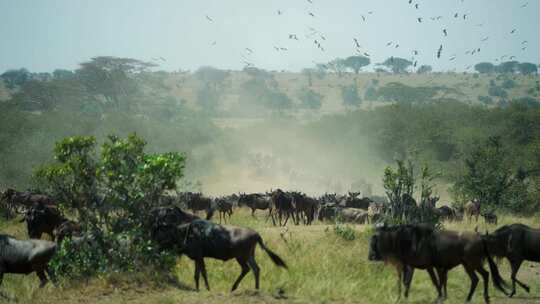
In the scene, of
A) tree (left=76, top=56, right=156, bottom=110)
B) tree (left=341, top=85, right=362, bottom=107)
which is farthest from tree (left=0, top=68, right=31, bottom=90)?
tree (left=341, top=85, right=362, bottom=107)

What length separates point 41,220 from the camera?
16328mm

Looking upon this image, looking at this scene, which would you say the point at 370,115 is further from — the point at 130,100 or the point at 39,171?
the point at 39,171

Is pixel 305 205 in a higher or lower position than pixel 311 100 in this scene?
lower

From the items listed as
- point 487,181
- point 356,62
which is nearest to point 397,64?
point 356,62

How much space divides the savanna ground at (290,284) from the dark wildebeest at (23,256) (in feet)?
1.44

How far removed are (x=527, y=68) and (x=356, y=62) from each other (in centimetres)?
3996

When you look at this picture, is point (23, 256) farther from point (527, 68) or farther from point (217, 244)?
point (527, 68)

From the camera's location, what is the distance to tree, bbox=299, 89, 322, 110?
116 meters

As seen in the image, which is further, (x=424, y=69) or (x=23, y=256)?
(x=424, y=69)

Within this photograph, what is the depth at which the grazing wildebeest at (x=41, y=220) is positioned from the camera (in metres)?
16.2

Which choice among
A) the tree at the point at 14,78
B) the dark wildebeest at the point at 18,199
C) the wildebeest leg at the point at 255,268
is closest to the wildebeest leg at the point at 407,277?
the wildebeest leg at the point at 255,268

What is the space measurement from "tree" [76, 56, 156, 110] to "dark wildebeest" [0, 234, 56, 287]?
72192 millimetres

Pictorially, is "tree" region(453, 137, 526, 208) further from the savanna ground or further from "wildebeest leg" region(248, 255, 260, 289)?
"wildebeest leg" region(248, 255, 260, 289)

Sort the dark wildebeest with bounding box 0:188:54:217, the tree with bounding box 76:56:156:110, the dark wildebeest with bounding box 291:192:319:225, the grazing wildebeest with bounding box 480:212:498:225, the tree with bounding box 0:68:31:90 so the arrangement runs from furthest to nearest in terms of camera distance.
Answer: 1. the tree with bounding box 0:68:31:90
2. the tree with bounding box 76:56:156:110
3. the grazing wildebeest with bounding box 480:212:498:225
4. the dark wildebeest with bounding box 291:192:319:225
5. the dark wildebeest with bounding box 0:188:54:217
